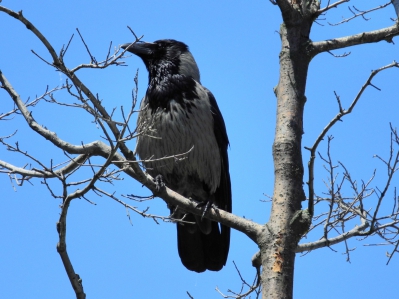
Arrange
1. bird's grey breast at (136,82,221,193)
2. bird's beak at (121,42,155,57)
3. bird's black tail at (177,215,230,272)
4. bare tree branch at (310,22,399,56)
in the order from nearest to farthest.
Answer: bare tree branch at (310,22,399,56)
bird's grey breast at (136,82,221,193)
bird's black tail at (177,215,230,272)
bird's beak at (121,42,155,57)

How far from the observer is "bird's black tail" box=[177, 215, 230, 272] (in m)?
6.20

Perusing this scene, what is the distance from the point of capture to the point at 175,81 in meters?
6.28

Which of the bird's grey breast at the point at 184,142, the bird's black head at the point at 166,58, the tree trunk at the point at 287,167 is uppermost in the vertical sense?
the bird's black head at the point at 166,58

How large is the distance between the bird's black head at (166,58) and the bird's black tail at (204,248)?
1.68 meters

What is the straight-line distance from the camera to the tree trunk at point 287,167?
3998mm

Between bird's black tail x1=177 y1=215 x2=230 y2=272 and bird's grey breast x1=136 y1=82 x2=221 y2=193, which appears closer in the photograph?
bird's grey breast x1=136 y1=82 x2=221 y2=193

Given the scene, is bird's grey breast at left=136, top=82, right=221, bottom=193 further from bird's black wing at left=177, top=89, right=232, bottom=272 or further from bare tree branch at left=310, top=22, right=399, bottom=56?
bare tree branch at left=310, top=22, right=399, bottom=56

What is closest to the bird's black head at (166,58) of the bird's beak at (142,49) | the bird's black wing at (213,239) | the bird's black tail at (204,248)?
the bird's beak at (142,49)

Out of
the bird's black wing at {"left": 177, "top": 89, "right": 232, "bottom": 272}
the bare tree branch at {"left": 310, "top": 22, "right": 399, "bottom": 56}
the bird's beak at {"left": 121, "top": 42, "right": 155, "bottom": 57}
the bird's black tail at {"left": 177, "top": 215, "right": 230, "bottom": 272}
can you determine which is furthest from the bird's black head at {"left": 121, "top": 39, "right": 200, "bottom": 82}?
the bare tree branch at {"left": 310, "top": 22, "right": 399, "bottom": 56}

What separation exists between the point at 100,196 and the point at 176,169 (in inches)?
84.3

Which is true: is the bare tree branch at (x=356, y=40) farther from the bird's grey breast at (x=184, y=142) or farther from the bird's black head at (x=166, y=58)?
the bird's black head at (x=166, y=58)

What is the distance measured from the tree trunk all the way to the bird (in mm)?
1429

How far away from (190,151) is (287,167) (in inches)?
64.1

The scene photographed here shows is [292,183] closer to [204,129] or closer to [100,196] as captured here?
[100,196]
